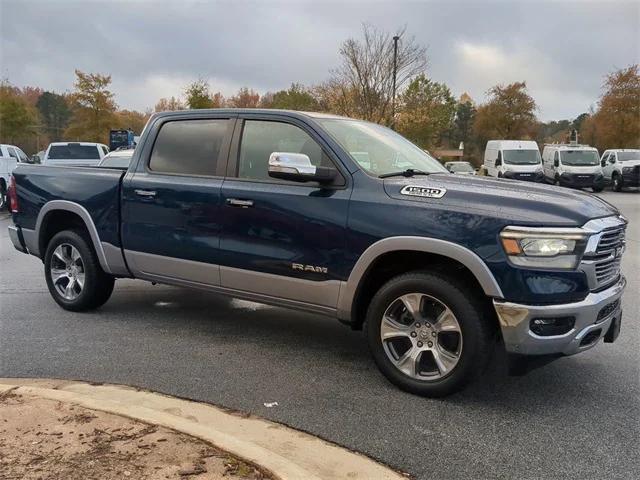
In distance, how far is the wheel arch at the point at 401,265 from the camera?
3631 mm

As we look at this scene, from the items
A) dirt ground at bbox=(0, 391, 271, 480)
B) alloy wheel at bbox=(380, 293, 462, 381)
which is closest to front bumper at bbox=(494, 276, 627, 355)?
alloy wheel at bbox=(380, 293, 462, 381)

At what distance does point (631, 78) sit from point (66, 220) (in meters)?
45.2

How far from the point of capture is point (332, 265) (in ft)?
13.7

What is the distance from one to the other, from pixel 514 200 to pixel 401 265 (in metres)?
0.91

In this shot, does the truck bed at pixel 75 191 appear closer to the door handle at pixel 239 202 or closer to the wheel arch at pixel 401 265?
the door handle at pixel 239 202

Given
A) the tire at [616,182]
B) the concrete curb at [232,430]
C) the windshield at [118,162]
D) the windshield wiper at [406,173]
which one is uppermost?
the windshield wiper at [406,173]

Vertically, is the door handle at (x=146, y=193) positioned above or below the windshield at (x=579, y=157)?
above

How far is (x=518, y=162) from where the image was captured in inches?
1119

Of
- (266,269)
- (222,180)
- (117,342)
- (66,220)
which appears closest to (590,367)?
(266,269)

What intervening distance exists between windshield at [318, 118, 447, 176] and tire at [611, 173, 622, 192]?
26746 millimetres

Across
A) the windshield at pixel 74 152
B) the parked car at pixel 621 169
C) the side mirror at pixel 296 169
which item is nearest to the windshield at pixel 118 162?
the side mirror at pixel 296 169

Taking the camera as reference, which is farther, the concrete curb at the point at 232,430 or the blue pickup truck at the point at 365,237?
the blue pickup truck at the point at 365,237

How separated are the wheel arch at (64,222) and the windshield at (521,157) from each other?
25.4m

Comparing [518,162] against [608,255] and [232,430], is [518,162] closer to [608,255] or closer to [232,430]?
[608,255]
